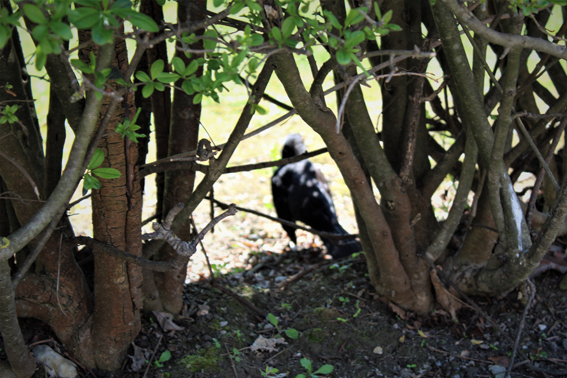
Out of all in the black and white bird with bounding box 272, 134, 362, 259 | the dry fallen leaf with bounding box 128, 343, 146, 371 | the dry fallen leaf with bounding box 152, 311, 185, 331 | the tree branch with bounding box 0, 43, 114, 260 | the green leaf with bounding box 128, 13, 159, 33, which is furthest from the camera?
the black and white bird with bounding box 272, 134, 362, 259

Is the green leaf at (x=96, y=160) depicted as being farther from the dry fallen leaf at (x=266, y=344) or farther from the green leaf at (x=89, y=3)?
the dry fallen leaf at (x=266, y=344)

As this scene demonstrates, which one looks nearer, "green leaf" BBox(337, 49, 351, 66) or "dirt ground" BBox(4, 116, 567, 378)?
"green leaf" BBox(337, 49, 351, 66)

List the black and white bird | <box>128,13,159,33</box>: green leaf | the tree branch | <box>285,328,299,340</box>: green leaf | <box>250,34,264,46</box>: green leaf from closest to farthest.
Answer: <box>128,13,159,33</box>: green leaf, <box>250,34,264,46</box>: green leaf, the tree branch, <box>285,328,299,340</box>: green leaf, the black and white bird

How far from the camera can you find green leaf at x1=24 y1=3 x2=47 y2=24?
2.83 feet

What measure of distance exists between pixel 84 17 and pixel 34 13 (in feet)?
0.30

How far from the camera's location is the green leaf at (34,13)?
34.0 inches

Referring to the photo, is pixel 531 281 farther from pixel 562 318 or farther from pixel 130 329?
pixel 130 329

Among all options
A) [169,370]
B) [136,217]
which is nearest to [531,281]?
[169,370]

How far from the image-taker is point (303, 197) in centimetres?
434

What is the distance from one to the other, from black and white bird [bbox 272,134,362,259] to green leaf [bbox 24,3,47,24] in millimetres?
3225

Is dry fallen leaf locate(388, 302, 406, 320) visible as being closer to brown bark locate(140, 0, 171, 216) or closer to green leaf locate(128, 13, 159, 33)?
brown bark locate(140, 0, 171, 216)

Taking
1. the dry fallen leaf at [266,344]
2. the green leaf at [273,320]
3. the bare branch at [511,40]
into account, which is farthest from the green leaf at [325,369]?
the bare branch at [511,40]

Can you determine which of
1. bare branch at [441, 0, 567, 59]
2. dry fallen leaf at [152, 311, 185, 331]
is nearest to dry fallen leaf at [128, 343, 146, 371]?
dry fallen leaf at [152, 311, 185, 331]

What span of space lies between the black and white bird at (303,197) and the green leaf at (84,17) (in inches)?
125
